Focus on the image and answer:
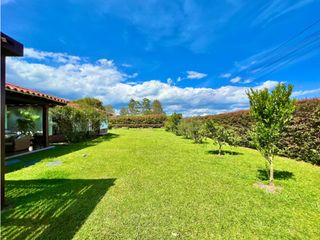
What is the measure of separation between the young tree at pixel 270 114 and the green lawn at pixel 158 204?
43.2 inches

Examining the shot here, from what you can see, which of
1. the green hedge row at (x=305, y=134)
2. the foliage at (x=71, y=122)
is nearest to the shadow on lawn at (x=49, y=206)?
the green hedge row at (x=305, y=134)

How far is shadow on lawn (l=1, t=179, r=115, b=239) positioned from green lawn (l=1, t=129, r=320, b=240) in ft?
0.05

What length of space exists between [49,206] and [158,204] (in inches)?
81.7

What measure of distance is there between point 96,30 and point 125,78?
72.7ft

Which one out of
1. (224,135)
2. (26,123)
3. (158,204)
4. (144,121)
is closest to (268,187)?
(158,204)

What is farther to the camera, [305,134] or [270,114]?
[305,134]

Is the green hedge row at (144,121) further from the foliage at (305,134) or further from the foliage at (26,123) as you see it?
the foliage at (305,134)

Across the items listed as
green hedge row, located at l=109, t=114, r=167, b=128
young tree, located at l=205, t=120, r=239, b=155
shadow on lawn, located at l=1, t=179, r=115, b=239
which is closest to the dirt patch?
shadow on lawn, located at l=1, t=179, r=115, b=239

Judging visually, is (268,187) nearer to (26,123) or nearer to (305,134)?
(305,134)

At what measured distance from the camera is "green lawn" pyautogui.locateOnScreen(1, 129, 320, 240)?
Answer: 2707 millimetres

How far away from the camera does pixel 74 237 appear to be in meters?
2.54

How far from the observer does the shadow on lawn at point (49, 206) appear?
106 inches

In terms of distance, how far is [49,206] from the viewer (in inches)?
137

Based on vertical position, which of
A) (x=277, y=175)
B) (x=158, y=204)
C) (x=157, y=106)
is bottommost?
(x=277, y=175)
